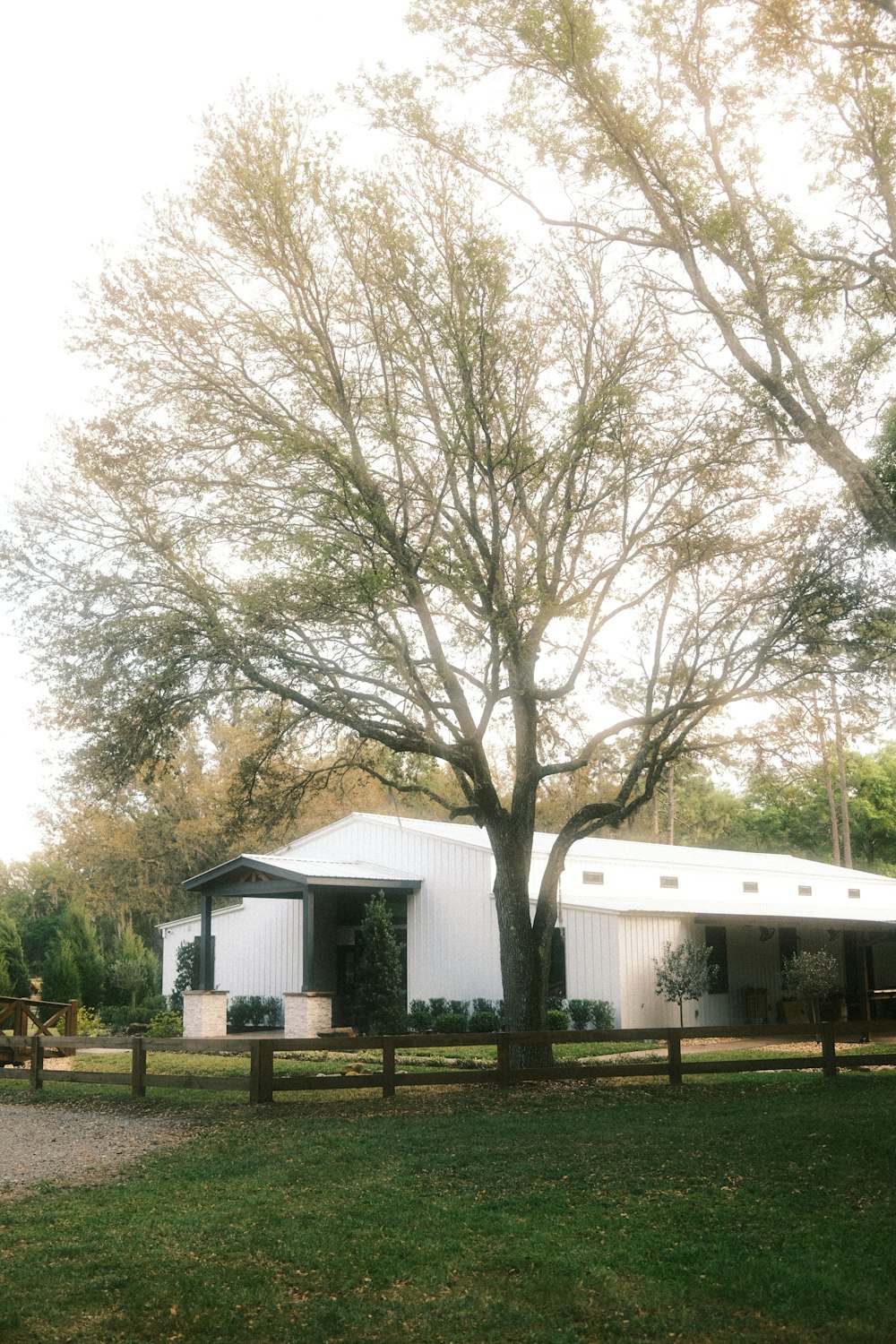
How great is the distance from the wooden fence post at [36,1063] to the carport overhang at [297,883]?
9.98 m

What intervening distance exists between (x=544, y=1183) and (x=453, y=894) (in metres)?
19.2

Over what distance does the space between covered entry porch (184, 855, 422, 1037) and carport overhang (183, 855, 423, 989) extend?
20 mm

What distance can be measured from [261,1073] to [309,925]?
1310cm

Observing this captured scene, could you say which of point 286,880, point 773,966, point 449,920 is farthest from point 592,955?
point 286,880

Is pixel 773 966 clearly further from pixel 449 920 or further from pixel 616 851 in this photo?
pixel 449 920

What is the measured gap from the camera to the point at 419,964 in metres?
28.2

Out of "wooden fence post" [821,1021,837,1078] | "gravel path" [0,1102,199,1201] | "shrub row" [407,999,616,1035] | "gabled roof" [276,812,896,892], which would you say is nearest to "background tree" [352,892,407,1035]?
"shrub row" [407,999,616,1035]

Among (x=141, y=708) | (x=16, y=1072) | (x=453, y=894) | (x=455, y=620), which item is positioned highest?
(x=455, y=620)

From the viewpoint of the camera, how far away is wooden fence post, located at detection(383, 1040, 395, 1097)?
13680mm

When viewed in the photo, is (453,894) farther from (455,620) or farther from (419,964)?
(455,620)

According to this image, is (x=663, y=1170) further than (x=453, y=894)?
No

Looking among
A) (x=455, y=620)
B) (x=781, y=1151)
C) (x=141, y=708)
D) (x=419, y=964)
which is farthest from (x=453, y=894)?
(x=781, y=1151)

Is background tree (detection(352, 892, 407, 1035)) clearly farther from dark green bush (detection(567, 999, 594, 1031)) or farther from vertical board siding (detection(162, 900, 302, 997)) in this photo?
vertical board siding (detection(162, 900, 302, 997))

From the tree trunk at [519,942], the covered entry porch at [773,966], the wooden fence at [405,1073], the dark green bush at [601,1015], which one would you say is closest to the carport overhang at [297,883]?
the dark green bush at [601,1015]
